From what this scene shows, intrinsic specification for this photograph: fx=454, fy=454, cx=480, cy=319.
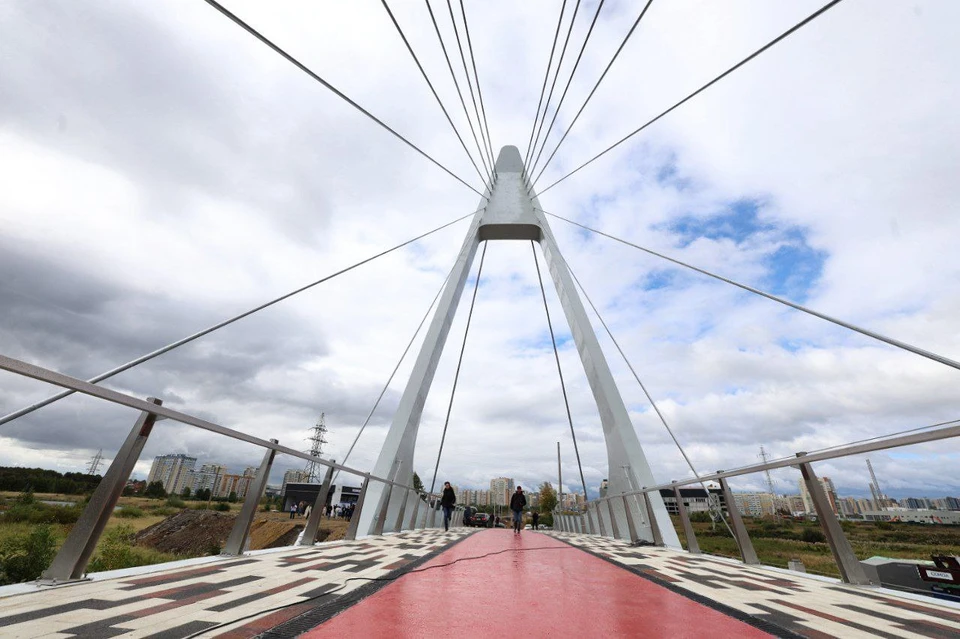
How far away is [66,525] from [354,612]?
5.21 ft

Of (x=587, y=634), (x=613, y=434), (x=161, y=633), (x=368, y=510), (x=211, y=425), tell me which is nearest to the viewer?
(x=161, y=633)

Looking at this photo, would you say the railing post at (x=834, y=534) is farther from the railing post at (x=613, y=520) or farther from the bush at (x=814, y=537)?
the railing post at (x=613, y=520)

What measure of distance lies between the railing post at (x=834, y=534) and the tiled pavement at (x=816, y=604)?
13 centimetres

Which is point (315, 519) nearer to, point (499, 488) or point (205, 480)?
point (205, 480)

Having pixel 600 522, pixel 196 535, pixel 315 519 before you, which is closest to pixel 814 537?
pixel 315 519

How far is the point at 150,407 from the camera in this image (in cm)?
249

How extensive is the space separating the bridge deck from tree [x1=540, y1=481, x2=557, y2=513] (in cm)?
5241

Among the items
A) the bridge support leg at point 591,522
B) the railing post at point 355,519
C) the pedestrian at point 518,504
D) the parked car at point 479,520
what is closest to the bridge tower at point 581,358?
the railing post at point 355,519

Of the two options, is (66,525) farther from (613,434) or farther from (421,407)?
(613,434)

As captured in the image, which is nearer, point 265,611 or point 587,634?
point 587,634

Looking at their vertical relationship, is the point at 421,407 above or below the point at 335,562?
above

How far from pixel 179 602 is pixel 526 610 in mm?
1588

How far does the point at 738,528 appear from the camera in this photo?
15.4ft

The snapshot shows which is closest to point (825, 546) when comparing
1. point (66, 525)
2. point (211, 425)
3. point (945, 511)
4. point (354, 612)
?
point (945, 511)
